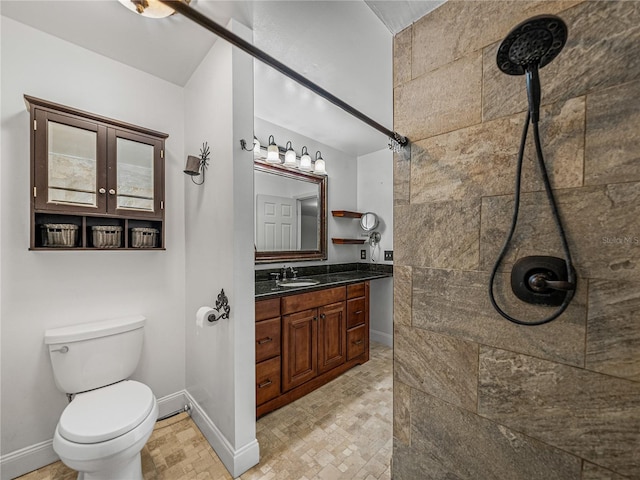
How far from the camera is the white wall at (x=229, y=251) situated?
136 cm

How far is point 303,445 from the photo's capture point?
1575mm

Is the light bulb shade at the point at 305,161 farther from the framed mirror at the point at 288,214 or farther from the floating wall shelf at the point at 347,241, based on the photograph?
the floating wall shelf at the point at 347,241

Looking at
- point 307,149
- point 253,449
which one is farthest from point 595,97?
point 307,149

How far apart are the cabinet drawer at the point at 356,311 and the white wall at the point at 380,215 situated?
0.63 metres

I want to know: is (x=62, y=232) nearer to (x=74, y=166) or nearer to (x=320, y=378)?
(x=74, y=166)

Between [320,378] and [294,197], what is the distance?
1766mm

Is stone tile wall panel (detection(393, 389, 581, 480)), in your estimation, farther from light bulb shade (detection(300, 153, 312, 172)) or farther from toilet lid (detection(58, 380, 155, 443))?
light bulb shade (detection(300, 153, 312, 172))

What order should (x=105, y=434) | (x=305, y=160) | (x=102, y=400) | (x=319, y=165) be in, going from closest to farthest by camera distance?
(x=105, y=434) < (x=102, y=400) < (x=305, y=160) < (x=319, y=165)

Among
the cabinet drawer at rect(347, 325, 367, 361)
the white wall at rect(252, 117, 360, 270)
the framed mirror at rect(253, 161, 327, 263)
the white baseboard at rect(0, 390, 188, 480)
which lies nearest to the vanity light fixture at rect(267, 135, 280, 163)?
the framed mirror at rect(253, 161, 327, 263)

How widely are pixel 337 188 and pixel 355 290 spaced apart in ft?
4.37

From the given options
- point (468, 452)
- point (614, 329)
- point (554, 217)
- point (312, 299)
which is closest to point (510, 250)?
point (554, 217)

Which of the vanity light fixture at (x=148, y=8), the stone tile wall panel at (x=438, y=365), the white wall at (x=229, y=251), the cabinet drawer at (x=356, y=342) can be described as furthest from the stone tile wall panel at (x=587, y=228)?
the cabinet drawer at (x=356, y=342)

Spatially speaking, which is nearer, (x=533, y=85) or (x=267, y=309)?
(x=533, y=85)

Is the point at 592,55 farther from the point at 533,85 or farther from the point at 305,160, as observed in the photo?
the point at 305,160
